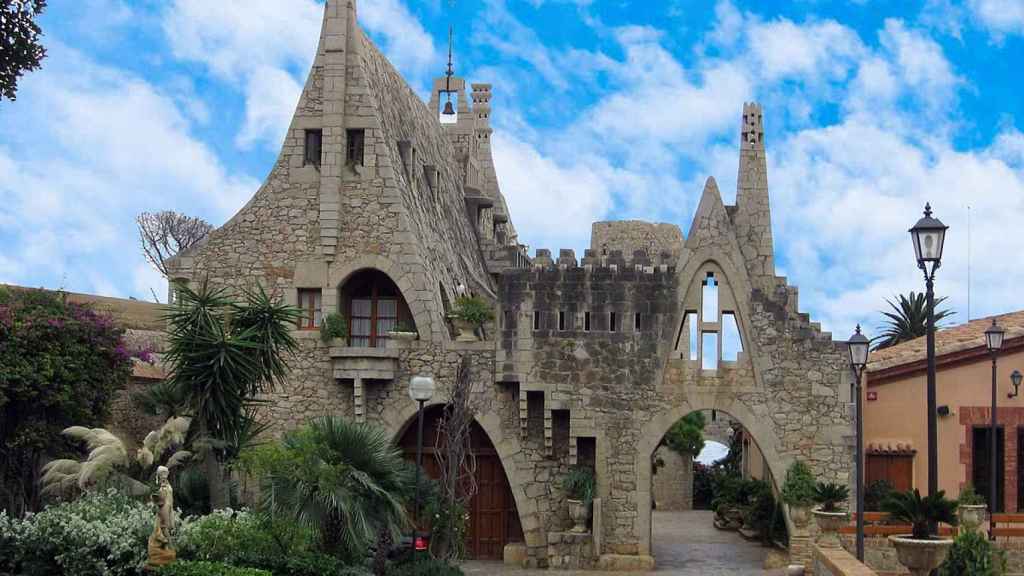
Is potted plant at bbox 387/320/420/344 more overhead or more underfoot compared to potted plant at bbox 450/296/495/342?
more underfoot

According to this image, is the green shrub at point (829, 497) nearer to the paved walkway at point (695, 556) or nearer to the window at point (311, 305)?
the paved walkway at point (695, 556)

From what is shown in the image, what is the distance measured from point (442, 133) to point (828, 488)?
20.4 metres

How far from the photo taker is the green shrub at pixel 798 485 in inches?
1104

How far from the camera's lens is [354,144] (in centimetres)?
3109

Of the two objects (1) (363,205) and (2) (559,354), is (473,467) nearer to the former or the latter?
(2) (559,354)

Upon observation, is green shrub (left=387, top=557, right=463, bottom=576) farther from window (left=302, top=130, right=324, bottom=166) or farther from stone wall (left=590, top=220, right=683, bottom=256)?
stone wall (left=590, top=220, right=683, bottom=256)

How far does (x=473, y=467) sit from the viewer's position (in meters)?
27.2

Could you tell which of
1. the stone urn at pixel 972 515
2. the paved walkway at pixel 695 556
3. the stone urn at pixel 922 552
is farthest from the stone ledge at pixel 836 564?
the paved walkway at pixel 695 556

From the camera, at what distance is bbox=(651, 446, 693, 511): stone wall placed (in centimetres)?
4716

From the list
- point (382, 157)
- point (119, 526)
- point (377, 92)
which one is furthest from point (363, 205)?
point (119, 526)

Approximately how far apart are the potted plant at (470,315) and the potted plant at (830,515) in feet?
27.7

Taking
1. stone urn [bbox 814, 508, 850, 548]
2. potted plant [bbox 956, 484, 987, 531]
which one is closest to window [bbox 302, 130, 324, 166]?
stone urn [bbox 814, 508, 850, 548]

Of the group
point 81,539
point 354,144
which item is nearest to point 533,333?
point 354,144

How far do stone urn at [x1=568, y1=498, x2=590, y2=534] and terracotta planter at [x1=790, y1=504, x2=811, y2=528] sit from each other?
4.44 metres
